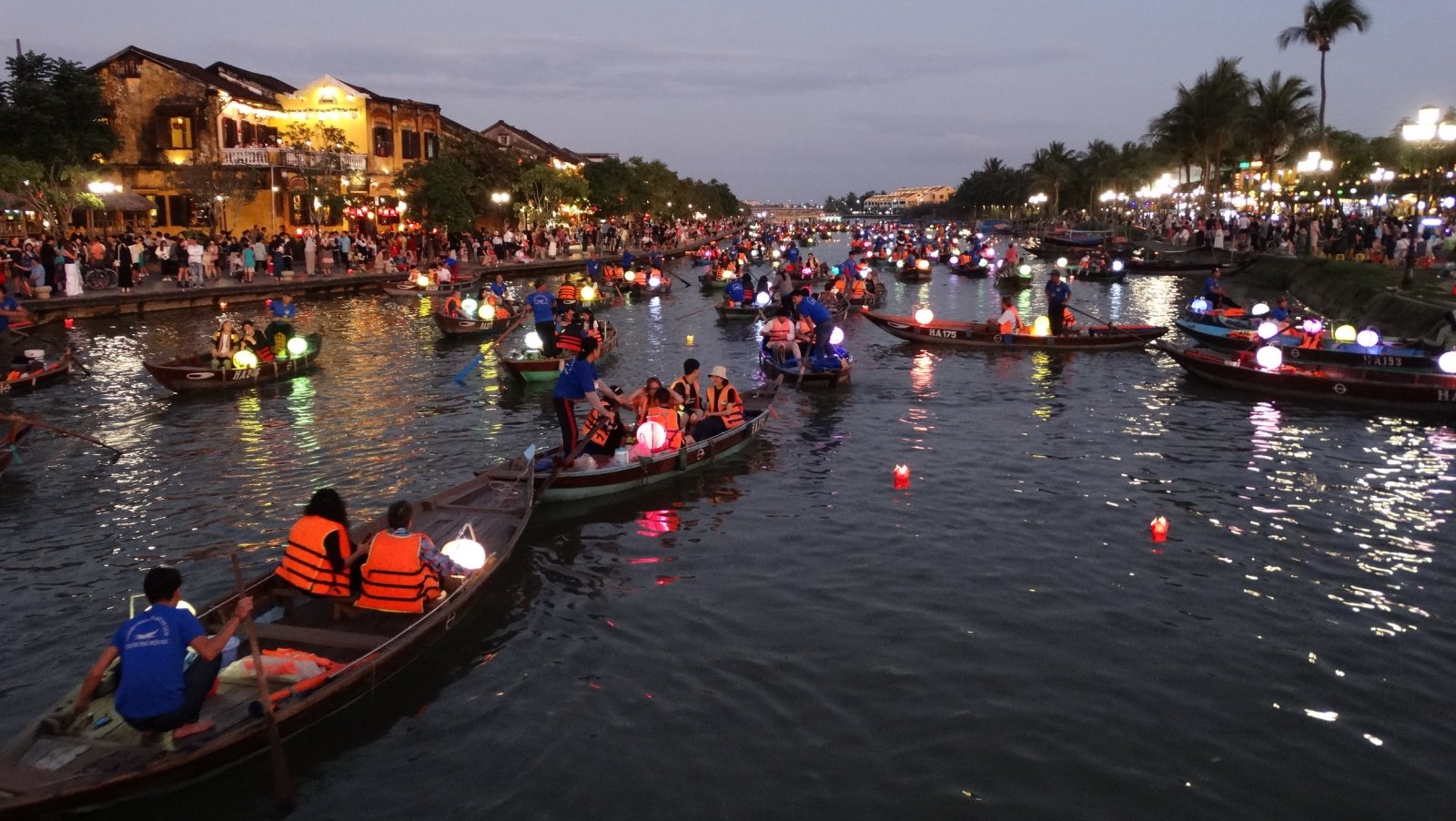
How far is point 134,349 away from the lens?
1134 inches

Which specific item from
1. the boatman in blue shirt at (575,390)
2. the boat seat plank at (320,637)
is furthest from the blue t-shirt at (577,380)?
the boat seat plank at (320,637)

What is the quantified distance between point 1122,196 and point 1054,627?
113957mm

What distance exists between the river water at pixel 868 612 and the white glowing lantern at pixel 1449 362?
78.6 inches

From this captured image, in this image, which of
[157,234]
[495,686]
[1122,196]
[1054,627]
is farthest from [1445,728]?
[1122,196]

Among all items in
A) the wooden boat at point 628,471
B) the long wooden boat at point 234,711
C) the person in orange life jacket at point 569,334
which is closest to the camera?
the long wooden boat at point 234,711

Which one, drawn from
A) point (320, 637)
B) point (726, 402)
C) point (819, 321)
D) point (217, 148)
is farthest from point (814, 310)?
point (217, 148)

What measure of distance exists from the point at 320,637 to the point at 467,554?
1.93 meters

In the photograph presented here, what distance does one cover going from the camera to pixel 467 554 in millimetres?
10703

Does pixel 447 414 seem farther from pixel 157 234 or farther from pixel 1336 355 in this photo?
pixel 157 234

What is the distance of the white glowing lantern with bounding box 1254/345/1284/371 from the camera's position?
21797 millimetres

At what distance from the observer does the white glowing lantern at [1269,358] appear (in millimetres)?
21797

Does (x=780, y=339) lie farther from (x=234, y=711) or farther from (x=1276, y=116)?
(x=1276, y=116)

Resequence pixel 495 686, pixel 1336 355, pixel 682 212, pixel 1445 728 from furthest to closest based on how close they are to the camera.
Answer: pixel 682 212 → pixel 1336 355 → pixel 495 686 → pixel 1445 728

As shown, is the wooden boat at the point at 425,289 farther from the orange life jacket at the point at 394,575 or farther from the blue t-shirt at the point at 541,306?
the orange life jacket at the point at 394,575
